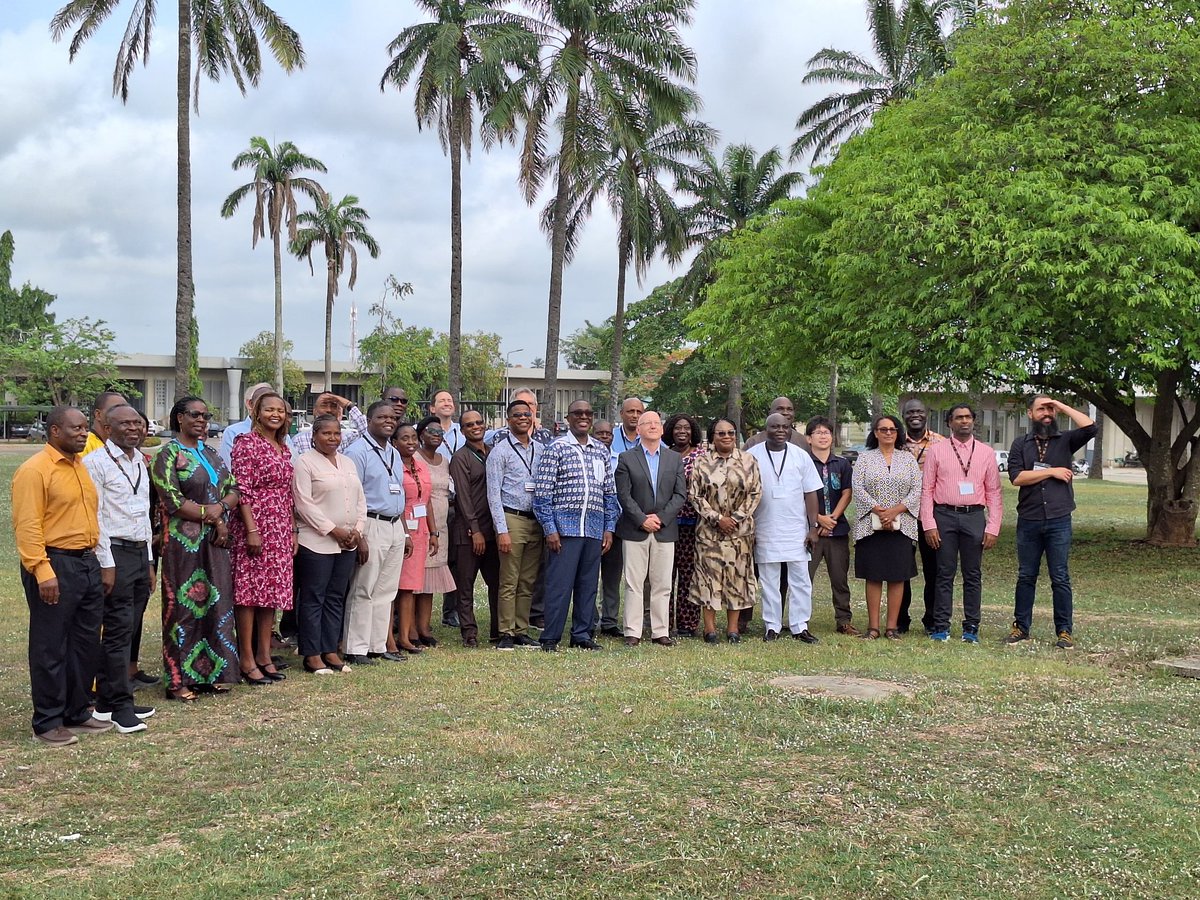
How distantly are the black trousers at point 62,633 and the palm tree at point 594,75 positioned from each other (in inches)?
808

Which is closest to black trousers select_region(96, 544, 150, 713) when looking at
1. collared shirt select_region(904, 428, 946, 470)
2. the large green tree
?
collared shirt select_region(904, 428, 946, 470)

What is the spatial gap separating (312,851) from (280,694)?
295 centimetres

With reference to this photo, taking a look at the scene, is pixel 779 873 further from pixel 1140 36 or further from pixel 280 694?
pixel 1140 36

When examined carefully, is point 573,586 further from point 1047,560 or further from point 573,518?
point 1047,560

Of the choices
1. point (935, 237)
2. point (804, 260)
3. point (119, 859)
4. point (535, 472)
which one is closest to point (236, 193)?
point (804, 260)

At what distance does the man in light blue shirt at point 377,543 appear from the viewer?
832 centimetres

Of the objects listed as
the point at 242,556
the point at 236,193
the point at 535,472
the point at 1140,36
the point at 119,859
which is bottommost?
the point at 119,859

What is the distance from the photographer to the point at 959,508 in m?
9.32

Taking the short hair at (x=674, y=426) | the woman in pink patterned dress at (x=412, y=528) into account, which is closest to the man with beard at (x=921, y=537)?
the short hair at (x=674, y=426)

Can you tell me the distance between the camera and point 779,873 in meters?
4.19

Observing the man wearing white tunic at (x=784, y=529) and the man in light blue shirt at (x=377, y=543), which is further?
the man wearing white tunic at (x=784, y=529)

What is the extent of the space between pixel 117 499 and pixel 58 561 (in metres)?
0.56

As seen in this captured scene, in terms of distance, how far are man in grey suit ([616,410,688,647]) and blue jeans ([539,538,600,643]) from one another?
34cm

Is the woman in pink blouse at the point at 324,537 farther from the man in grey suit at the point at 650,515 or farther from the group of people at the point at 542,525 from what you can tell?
the man in grey suit at the point at 650,515
